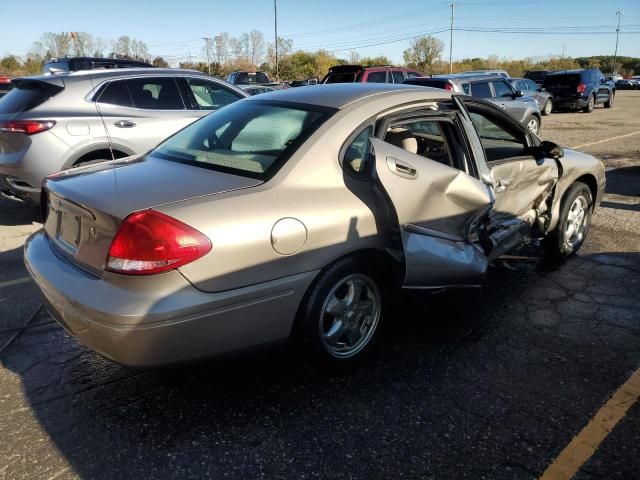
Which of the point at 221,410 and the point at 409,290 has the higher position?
the point at 409,290

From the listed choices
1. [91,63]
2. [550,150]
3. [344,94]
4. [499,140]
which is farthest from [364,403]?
[91,63]

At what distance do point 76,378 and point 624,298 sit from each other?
380 centimetres

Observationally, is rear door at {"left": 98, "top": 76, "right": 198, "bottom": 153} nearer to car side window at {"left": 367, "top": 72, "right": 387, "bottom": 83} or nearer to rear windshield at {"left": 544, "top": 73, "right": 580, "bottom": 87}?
car side window at {"left": 367, "top": 72, "right": 387, "bottom": 83}

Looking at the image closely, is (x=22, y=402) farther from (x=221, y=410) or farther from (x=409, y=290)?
(x=409, y=290)

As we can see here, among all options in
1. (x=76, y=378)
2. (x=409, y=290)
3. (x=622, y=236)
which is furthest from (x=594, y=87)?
(x=76, y=378)

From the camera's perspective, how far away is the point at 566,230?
4.67 meters

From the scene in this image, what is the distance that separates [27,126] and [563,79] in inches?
805

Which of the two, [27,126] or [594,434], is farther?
[27,126]

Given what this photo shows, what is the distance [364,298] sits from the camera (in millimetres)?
3023

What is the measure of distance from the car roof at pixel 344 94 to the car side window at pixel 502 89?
10.2m

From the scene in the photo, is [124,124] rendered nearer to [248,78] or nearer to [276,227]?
[276,227]

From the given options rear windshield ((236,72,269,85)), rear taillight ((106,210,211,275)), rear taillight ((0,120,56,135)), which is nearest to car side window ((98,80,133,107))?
rear taillight ((0,120,56,135))

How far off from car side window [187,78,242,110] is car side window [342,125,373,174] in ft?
14.1

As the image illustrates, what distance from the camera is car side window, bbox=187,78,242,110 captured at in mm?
6781
